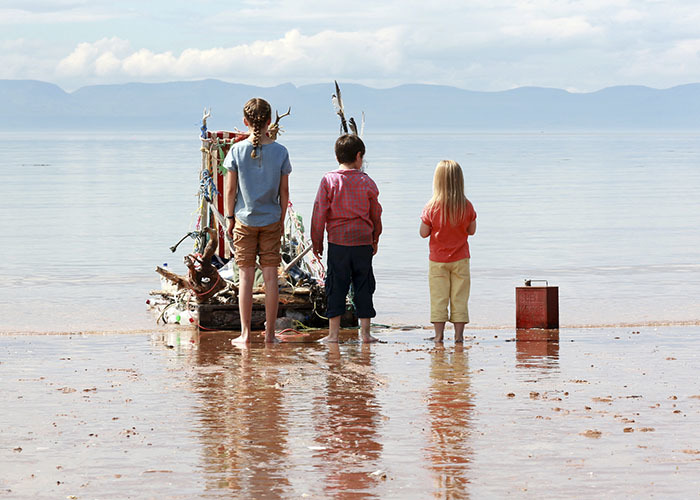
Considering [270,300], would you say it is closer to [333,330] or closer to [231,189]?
[333,330]

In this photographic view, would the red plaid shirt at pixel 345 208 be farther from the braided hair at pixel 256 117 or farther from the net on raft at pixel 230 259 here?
the net on raft at pixel 230 259

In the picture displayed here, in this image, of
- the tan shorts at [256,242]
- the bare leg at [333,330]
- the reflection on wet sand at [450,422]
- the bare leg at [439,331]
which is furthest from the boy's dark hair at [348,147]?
the reflection on wet sand at [450,422]

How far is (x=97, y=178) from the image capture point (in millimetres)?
44375

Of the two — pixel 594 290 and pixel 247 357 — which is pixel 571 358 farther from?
pixel 594 290

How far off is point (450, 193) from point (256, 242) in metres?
1.49

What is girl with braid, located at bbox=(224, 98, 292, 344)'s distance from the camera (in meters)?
8.77

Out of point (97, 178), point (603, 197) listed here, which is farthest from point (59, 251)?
point (97, 178)

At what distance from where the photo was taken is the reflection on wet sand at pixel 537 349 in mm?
7895

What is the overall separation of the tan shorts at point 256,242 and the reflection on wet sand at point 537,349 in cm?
192

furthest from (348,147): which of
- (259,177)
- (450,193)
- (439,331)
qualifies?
(439,331)

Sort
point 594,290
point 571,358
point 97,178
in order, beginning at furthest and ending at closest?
point 97,178 → point 594,290 → point 571,358

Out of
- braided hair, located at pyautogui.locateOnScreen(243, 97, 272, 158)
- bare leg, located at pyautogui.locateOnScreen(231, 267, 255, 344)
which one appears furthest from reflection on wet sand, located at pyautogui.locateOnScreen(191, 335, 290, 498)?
braided hair, located at pyautogui.locateOnScreen(243, 97, 272, 158)

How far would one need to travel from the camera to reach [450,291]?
9211 mm

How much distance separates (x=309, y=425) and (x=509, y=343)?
128 inches
